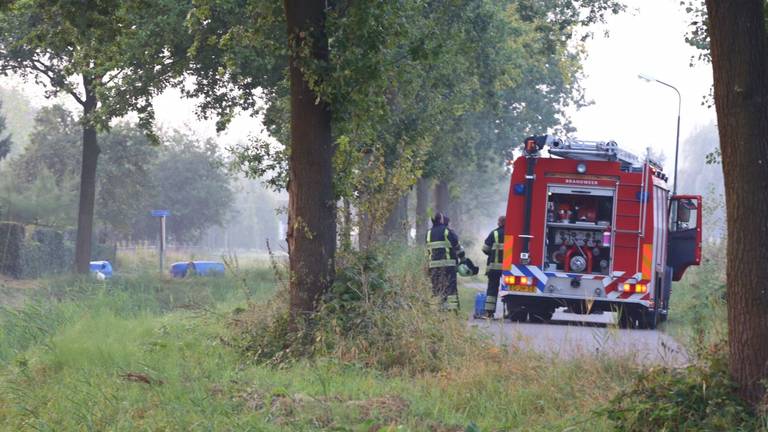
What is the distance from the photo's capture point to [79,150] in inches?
2196

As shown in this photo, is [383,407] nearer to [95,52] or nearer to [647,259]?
[95,52]

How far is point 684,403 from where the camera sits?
24.0 feet

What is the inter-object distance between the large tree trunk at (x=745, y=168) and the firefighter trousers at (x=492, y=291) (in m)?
10.9

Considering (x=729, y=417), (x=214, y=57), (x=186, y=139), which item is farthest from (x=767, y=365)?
(x=186, y=139)

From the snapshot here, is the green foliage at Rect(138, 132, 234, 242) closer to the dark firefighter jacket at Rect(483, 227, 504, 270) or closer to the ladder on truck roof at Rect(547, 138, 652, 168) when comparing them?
the dark firefighter jacket at Rect(483, 227, 504, 270)

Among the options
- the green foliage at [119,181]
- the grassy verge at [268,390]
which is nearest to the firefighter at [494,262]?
the grassy verge at [268,390]

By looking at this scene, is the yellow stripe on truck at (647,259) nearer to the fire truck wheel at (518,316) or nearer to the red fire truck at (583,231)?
the red fire truck at (583,231)

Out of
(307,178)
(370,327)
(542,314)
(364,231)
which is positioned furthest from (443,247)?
(370,327)

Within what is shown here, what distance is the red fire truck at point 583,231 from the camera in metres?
17.3

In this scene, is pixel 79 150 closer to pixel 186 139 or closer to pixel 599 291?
pixel 186 139

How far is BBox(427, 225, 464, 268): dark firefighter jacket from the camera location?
17.3 meters

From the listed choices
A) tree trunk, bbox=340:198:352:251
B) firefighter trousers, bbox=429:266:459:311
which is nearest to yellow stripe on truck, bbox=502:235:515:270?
firefighter trousers, bbox=429:266:459:311

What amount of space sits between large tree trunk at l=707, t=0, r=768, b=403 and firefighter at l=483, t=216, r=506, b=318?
35.6 ft

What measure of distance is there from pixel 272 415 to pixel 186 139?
209 feet
